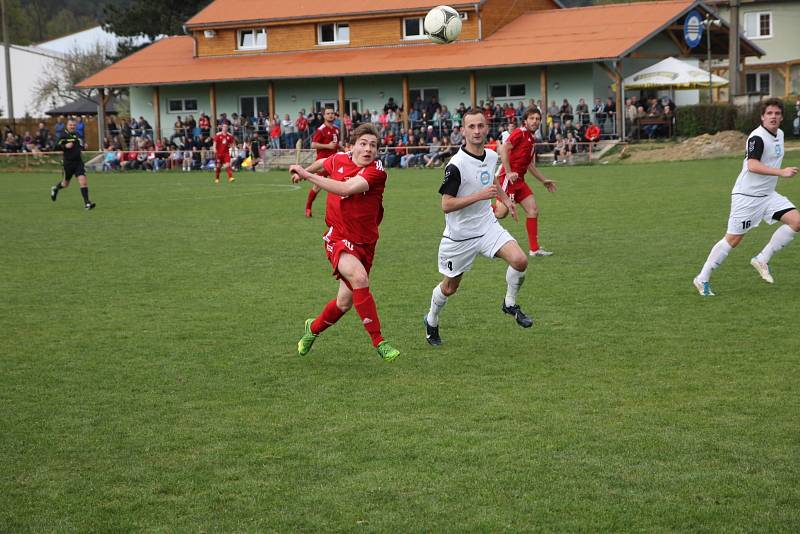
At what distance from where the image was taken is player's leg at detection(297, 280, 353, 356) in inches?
324

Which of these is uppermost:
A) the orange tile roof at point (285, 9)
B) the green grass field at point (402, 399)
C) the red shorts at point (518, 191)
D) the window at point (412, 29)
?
the orange tile roof at point (285, 9)

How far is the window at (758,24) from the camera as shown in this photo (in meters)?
57.5

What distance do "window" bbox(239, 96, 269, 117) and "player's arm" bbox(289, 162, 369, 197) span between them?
132ft

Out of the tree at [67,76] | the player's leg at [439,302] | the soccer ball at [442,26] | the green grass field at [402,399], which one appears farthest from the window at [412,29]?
the player's leg at [439,302]

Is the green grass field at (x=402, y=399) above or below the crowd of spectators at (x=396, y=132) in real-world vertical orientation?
below

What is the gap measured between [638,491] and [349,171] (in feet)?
12.4

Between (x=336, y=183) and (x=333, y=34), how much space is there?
133ft

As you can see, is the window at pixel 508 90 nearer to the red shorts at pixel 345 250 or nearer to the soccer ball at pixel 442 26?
the soccer ball at pixel 442 26

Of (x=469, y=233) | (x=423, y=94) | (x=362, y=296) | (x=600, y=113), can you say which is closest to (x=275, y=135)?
(x=423, y=94)

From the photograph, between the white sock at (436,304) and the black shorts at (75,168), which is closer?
the white sock at (436,304)

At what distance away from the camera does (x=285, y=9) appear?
4703 cm

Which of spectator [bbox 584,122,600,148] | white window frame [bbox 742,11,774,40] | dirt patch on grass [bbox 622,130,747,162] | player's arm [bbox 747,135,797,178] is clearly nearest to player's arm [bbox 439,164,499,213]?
player's arm [bbox 747,135,797,178]

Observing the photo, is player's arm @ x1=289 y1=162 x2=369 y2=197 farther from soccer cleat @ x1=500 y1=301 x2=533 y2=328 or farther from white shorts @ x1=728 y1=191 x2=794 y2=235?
white shorts @ x1=728 y1=191 x2=794 y2=235

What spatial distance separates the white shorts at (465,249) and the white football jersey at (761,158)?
11.1 ft
